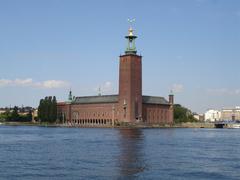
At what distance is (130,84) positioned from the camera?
104000 millimetres

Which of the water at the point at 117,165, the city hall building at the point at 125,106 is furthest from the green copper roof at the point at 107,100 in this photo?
the water at the point at 117,165

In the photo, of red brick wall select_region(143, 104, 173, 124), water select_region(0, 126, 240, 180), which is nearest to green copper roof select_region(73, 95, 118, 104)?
red brick wall select_region(143, 104, 173, 124)

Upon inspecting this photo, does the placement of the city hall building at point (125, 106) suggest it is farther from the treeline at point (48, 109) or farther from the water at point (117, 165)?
the water at point (117, 165)

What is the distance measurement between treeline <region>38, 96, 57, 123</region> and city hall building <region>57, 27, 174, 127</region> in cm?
370

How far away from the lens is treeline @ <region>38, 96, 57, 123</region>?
120 metres

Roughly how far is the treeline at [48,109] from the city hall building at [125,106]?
Result: 3695mm

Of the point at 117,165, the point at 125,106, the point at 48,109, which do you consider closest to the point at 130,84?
the point at 125,106

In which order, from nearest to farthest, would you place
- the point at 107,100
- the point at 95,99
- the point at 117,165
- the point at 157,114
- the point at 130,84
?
the point at 117,165 < the point at 130,84 < the point at 107,100 < the point at 157,114 < the point at 95,99

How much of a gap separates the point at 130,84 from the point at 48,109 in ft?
84.9

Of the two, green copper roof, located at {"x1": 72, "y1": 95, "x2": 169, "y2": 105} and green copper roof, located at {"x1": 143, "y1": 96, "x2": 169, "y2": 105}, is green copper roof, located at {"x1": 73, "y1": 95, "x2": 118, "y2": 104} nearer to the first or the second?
green copper roof, located at {"x1": 72, "y1": 95, "x2": 169, "y2": 105}

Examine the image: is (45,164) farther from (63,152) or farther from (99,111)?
(99,111)

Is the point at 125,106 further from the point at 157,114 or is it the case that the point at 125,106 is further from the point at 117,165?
the point at 117,165

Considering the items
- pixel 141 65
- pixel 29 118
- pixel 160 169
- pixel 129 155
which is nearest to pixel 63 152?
pixel 129 155

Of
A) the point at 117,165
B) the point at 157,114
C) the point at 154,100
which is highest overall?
the point at 154,100
